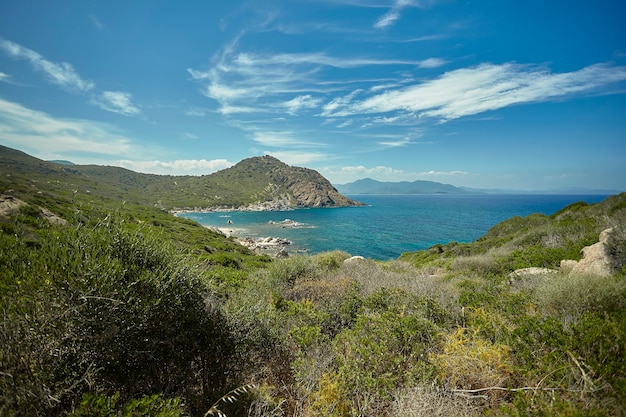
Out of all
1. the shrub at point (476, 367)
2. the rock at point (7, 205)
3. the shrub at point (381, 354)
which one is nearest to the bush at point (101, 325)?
the shrub at point (381, 354)

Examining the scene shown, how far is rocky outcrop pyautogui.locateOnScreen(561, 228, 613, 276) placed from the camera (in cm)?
979

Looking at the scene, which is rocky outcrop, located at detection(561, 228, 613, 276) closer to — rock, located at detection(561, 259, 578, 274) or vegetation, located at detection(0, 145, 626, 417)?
rock, located at detection(561, 259, 578, 274)

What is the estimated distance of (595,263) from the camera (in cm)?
1022

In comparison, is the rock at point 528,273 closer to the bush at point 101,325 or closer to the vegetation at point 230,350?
the vegetation at point 230,350

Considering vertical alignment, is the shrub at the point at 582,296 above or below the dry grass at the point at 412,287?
above

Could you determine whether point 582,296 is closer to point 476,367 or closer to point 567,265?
point 476,367

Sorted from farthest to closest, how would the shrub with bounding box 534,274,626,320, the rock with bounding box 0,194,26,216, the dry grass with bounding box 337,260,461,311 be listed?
the rock with bounding box 0,194,26,216
the dry grass with bounding box 337,260,461,311
the shrub with bounding box 534,274,626,320

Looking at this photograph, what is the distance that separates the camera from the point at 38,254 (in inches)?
160

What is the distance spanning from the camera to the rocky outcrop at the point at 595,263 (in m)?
9.79

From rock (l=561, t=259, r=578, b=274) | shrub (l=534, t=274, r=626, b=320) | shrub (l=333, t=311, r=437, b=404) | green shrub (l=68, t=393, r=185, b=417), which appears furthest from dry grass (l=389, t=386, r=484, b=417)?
rock (l=561, t=259, r=578, b=274)

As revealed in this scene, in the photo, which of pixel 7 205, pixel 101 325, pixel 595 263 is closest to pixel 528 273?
pixel 595 263

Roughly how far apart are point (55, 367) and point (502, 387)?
6.36 m

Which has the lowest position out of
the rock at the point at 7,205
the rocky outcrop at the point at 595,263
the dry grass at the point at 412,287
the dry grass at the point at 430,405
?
the dry grass at the point at 412,287

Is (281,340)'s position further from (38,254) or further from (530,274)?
(530,274)
